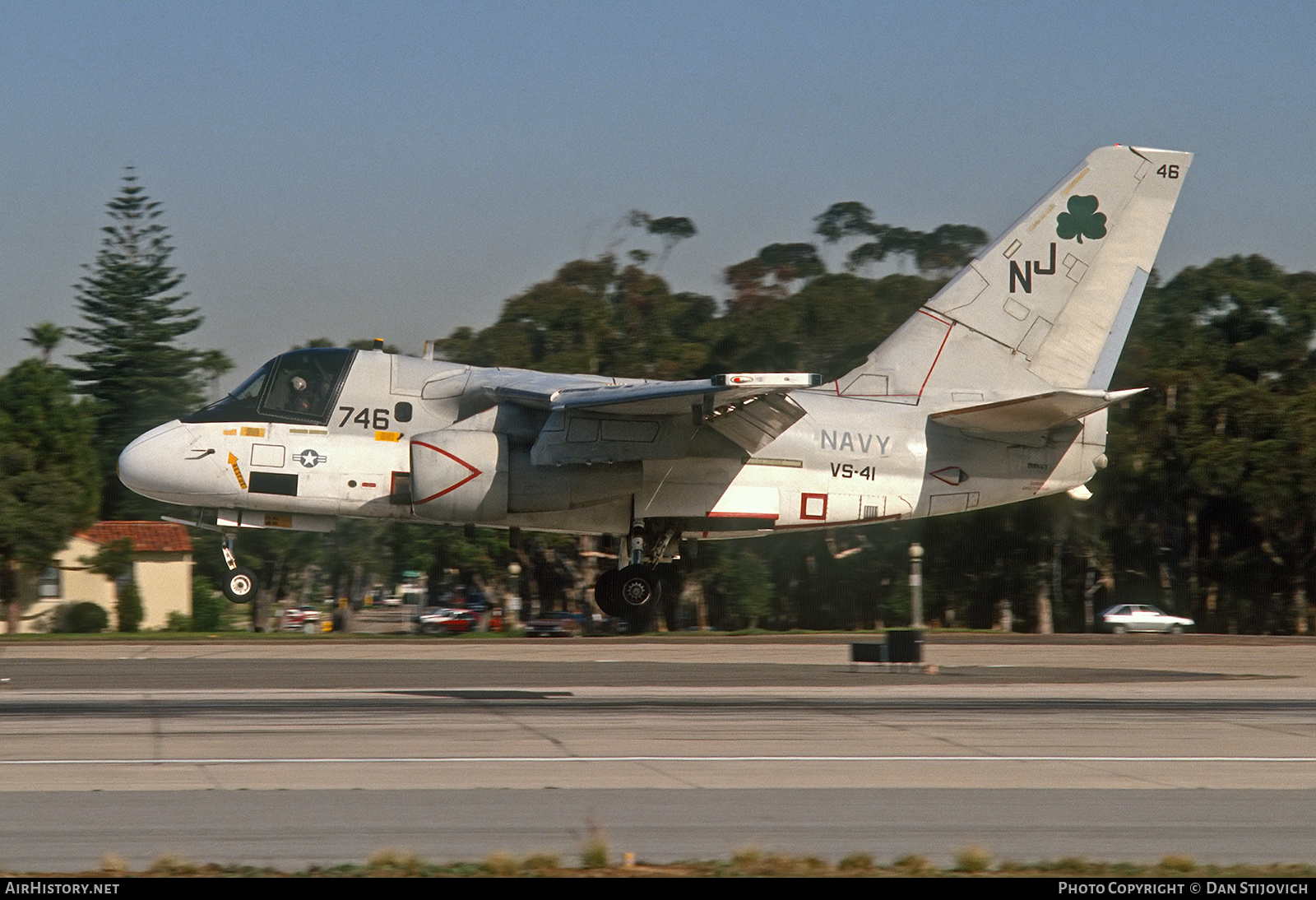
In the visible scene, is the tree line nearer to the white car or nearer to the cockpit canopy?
the white car

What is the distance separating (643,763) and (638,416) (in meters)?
8.36

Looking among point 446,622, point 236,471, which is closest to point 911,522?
point 446,622

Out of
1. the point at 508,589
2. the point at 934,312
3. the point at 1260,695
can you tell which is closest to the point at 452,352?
the point at 508,589

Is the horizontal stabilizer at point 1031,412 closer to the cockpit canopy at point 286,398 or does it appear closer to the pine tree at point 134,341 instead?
the cockpit canopy at point 286,398

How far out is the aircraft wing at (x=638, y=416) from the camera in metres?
19.8

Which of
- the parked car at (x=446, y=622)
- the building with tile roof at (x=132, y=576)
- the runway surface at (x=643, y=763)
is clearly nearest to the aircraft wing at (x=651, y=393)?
the runway surface at (x=643, y=763)

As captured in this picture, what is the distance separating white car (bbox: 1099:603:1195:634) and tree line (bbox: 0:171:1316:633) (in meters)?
3.10

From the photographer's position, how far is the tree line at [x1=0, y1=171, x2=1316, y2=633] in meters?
54.4

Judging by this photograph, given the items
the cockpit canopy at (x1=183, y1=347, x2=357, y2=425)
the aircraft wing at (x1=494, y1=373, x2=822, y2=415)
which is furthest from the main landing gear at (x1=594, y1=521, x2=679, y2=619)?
the cockpit canopy at (x1=183, y1=347, x2=357, y2=425)

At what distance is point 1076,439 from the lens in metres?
22.4

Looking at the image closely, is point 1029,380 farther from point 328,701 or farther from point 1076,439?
point 328,701

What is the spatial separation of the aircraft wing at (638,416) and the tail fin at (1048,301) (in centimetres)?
247

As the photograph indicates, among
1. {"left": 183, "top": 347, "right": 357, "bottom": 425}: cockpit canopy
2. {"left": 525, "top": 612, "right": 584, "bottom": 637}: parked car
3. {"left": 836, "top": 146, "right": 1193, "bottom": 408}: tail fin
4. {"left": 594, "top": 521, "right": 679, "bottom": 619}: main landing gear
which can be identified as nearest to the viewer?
{"left": 183, "top": 347, "right": 357, "bottom": 425}: cockpit canopy

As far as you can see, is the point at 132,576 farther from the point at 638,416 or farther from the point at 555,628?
the point at 638,416
